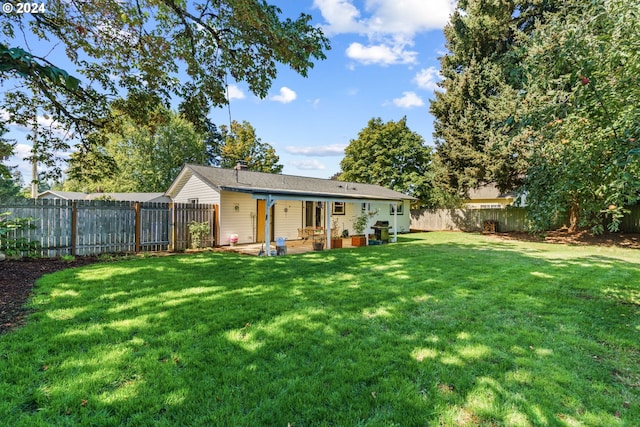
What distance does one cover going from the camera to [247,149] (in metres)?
33.5

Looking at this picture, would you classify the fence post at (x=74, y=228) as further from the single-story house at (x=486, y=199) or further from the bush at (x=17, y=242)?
the single-story house at (x=486, y=199)

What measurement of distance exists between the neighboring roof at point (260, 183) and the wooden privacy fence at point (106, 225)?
164cm

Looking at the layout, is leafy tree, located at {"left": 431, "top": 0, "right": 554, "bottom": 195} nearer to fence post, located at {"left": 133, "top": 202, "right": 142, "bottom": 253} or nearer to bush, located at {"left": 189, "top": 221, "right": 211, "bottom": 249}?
bush, located at {"left": 189, "top": 221, "right": 211, "bottom": 249}

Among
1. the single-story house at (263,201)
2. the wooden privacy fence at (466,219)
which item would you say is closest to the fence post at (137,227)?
the single-story house at (263,201)

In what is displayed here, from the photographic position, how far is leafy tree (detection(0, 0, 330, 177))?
5812 mm

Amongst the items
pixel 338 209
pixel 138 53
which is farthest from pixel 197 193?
pixel 338 209

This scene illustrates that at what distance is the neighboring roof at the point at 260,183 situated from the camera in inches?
473

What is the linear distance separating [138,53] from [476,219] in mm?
20983

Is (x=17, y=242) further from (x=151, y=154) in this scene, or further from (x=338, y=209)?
(x=151, y=154)

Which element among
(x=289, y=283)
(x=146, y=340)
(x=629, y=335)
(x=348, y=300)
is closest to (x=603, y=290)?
(x=629, y=335)

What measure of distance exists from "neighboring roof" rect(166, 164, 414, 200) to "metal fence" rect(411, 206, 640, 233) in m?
6.87

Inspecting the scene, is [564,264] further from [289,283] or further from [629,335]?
[289,283]

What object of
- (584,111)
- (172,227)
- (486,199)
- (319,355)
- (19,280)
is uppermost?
(584,111)

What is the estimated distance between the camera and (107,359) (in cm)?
277
